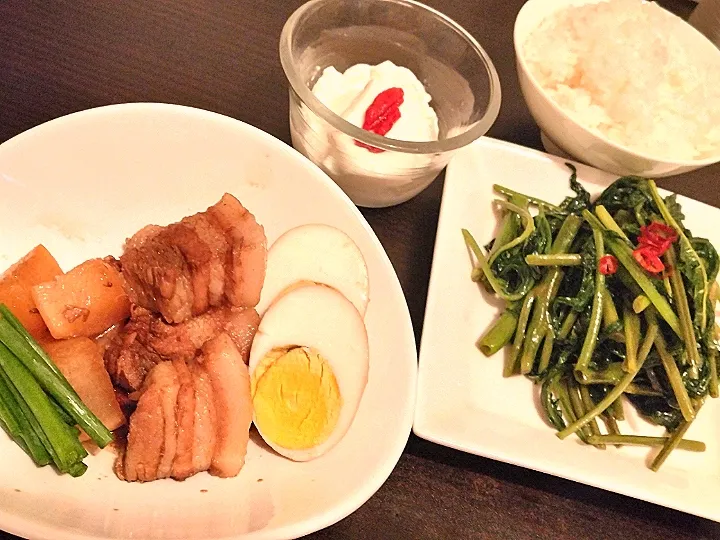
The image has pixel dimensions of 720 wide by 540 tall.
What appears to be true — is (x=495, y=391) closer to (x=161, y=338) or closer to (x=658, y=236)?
(x=658, y=236)

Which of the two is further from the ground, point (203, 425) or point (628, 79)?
point (628, 79)

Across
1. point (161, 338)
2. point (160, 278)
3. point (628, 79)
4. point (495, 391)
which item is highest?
point (628, 79)

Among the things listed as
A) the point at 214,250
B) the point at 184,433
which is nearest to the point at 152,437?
the point at 184,433

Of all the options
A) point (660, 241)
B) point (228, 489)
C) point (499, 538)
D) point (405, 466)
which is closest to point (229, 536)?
point (228, 489)

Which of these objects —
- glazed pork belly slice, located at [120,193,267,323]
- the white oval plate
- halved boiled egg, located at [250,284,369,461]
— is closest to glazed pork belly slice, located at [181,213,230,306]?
glazed pork belly slice, located at [120,193,267,323]

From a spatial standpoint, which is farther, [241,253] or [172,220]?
[172,220]

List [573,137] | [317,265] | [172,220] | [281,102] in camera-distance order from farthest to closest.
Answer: [281,102]
[573,137]
[172,220]
[317,265]

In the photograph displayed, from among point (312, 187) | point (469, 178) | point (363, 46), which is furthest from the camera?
point (363, 46)

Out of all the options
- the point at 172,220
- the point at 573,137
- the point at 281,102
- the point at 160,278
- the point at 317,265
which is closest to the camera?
the point at 160,278

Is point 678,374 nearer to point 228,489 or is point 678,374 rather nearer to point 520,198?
point 520,198
